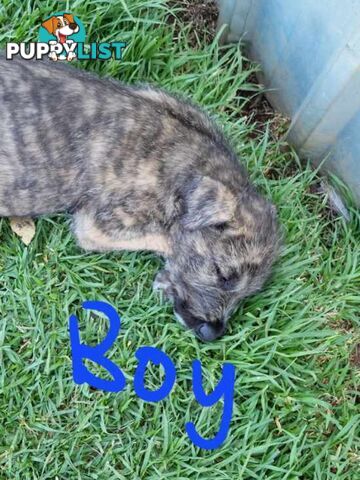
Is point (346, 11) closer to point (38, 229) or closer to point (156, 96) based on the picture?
point (156, 96)

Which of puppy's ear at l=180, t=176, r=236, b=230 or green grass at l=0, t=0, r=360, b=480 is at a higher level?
puppy's ear at l=180, t=176, r=236, b=230

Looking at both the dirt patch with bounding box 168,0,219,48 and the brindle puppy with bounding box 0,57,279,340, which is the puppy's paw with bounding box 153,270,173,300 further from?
the dirt patch with bounding box 168,0,219,48

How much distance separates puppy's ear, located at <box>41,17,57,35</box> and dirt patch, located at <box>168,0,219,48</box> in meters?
0.72

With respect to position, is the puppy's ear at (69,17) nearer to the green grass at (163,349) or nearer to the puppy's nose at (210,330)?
the green grass at (163,349)

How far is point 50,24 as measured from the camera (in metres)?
A: 4.28

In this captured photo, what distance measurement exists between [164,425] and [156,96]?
175 cm

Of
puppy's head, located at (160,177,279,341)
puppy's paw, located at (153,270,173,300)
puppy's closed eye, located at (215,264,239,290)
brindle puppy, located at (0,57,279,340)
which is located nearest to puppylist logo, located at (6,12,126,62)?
brindle puppy, located at (0,57,279,340)

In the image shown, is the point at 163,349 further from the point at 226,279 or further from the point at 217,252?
the point at 217,252

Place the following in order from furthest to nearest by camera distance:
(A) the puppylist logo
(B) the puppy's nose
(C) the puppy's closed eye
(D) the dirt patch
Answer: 1. (D) the dirt patch
2. (A) the puppylist logo
3. (B) the puppy's nose
4. (C) the puppy's closed eye

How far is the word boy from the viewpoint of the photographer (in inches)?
153

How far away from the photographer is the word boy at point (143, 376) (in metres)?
3.89

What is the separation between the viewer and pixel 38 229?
4.14 metres

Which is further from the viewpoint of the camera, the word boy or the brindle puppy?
the word boy

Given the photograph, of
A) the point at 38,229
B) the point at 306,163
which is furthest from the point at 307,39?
the point at 38,229
